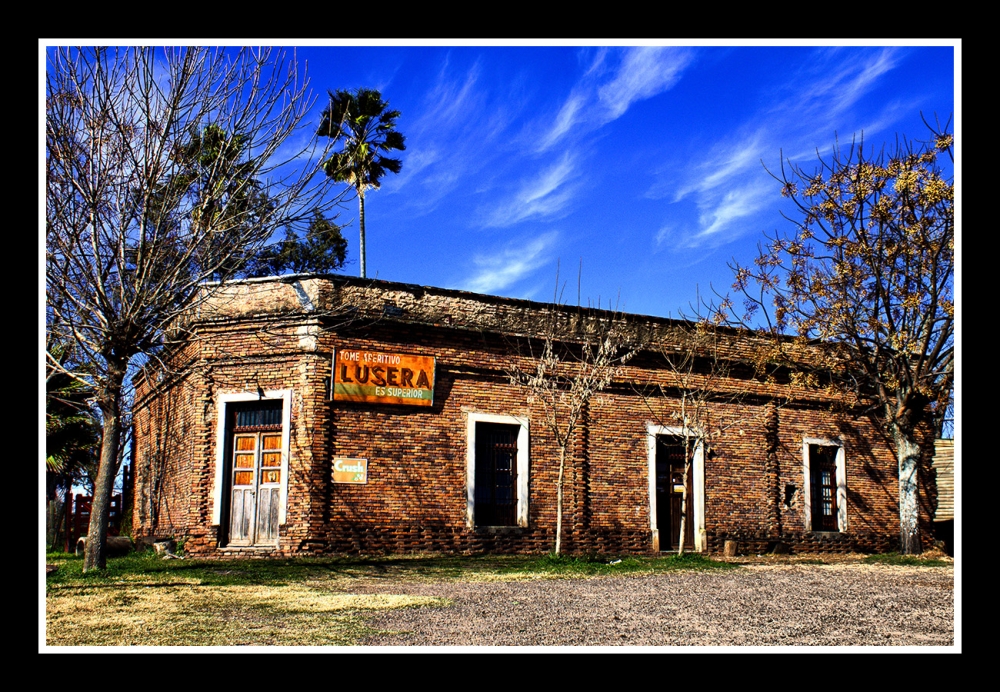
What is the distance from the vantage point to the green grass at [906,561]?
15.3 m

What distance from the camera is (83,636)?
7734 mm

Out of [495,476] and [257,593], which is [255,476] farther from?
[257,593]

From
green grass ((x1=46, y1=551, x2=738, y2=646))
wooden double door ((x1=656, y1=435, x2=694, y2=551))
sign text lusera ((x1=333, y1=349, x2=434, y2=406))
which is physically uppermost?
sign text lusera ((x1=333, y1=349, x2=434, y2=406))

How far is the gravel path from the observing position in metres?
7.71

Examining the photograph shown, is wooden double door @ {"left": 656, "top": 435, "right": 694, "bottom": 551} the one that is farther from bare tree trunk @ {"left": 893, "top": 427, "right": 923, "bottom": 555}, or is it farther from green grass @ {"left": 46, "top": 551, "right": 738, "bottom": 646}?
bare tree trunk @ {"left": 893, "top": 427, "right": 923, "bottom": 555}

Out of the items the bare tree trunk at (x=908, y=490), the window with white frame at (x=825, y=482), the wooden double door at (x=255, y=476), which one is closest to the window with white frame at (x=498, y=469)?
the wooden double door at (x=255, y=476)

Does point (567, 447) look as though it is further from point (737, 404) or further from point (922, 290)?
point (922, 290)

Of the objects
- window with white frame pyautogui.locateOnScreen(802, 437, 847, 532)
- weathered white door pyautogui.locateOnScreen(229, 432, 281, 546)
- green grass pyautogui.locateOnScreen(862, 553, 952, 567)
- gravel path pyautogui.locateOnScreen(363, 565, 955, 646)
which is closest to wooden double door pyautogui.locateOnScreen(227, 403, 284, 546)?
weathered white door pyautogui.locateOnScreen(229, 432, 281, 546)

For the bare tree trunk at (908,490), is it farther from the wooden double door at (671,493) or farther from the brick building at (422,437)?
the wooden double door at (671,493)

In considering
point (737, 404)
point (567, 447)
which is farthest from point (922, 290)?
point (567, 447)

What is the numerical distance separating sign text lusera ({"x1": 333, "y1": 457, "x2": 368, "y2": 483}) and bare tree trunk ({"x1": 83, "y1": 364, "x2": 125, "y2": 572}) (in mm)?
3746

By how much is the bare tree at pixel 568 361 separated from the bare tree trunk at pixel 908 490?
5399 mm

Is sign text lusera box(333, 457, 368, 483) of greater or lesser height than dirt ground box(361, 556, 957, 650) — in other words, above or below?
above

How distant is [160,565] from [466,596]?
5603mm
